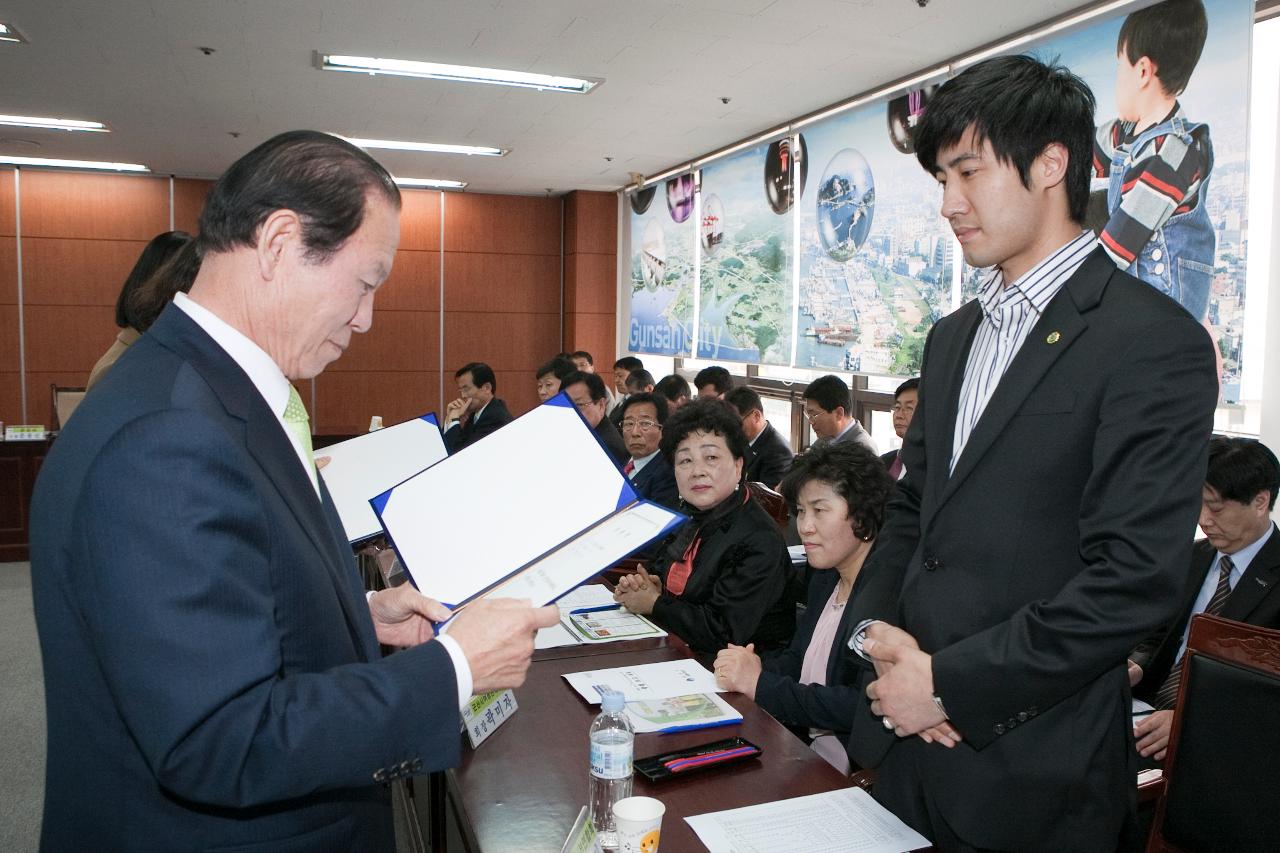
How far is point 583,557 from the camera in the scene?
136 centimetres

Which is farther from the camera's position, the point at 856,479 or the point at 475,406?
the point at 475,406

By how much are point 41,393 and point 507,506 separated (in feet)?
32.7

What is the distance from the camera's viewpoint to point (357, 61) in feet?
18.0

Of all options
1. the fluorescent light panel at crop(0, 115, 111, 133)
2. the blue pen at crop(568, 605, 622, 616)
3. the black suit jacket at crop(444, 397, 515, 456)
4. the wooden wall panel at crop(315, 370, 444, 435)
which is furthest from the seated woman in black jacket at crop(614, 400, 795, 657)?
the wooden wall panel at crop(315, 370, 444, 435)

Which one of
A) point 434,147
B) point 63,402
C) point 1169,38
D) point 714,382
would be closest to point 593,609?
point 1169,38

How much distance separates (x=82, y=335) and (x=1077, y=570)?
1060 centimetres

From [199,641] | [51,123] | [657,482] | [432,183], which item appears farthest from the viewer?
[432,183]

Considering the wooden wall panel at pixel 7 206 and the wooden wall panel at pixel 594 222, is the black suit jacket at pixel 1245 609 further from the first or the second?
the wooden wall panel at pixel 7 206

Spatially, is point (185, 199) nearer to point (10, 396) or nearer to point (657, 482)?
point (10, 396)

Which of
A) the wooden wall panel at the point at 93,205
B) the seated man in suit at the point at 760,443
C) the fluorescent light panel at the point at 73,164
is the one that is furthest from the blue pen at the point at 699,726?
the wooden wall panel at the point at 93,205

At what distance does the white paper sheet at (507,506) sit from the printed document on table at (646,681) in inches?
23.4

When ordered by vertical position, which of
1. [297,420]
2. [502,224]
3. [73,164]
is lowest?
[297,420]

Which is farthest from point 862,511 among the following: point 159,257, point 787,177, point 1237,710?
point 787,177

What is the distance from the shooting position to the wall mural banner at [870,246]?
5.46 meters
